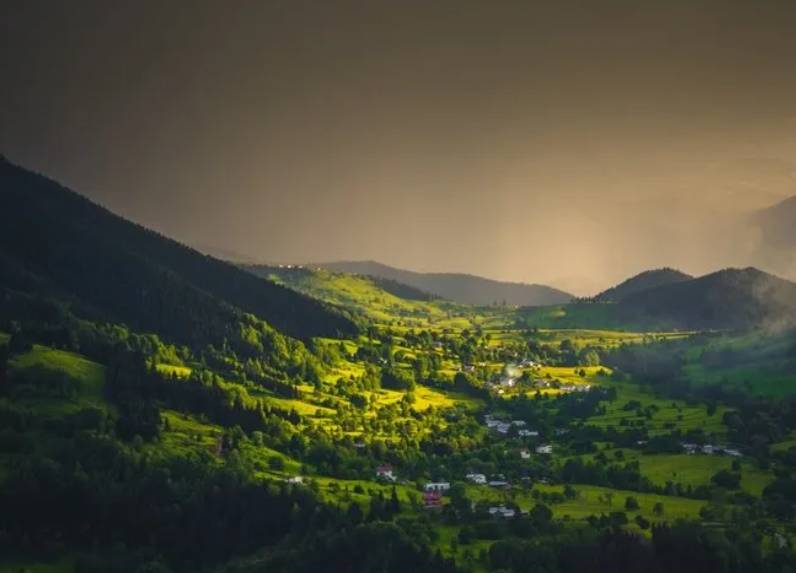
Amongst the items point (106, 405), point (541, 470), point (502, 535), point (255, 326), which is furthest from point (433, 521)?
point (255, 326)

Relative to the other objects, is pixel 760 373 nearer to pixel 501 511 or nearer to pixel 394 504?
pixel 501 511

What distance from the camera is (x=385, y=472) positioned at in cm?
12306

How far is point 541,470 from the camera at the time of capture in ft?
410

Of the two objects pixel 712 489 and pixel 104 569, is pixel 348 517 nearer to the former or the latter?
pixel 104 569

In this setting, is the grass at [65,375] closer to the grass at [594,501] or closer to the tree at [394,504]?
the tree at [394,504]

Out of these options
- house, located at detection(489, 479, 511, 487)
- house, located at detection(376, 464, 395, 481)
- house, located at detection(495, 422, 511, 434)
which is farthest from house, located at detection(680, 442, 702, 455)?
house, located at detection(376, 464, 395, 481)

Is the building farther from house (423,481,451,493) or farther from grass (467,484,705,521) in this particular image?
house (423,481,451,493)

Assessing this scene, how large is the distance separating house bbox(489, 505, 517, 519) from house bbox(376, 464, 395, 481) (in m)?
21.3

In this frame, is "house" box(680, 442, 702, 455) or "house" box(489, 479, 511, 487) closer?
"house" box(489, 479, 511, 487)

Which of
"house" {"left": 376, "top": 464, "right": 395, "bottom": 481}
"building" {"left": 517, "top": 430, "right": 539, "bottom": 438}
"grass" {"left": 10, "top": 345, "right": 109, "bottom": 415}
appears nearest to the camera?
"grass" {"left": 10, "top": 345, "right": 109, "bottom": 415}

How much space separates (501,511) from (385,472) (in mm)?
26912

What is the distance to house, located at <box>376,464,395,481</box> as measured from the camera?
12038cm

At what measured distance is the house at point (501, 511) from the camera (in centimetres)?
9912

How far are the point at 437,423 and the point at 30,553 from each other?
8046 cm
